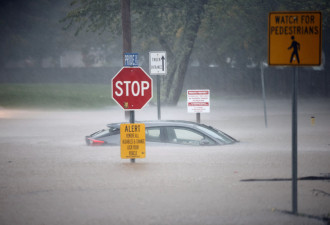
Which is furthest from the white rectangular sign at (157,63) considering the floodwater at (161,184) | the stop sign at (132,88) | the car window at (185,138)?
the stop sign at (132,88)

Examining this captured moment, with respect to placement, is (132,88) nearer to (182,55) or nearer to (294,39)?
(294,39)

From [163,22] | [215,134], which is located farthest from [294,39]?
[163,22]

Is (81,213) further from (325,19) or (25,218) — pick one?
(325,19)

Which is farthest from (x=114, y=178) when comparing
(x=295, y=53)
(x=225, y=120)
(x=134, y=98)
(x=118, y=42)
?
(x=118, y=42)

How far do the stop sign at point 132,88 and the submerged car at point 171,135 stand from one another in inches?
59.1

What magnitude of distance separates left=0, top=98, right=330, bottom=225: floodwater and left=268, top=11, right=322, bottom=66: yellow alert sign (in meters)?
2.03

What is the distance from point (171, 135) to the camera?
11844mm

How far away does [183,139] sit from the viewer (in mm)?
12070

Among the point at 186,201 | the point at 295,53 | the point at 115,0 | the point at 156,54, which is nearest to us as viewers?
the point at 295,53

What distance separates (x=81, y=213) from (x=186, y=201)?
155cm

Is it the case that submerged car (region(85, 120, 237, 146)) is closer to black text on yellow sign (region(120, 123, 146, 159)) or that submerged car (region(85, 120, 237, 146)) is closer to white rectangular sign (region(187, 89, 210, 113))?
black text on yellow sign (region(120, 123, 146, 159))

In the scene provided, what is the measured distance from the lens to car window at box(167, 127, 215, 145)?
11.9 metres

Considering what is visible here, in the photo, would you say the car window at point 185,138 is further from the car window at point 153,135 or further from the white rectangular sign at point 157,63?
the white rectangular sign at point 157,63

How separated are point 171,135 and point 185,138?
0.47 meters
